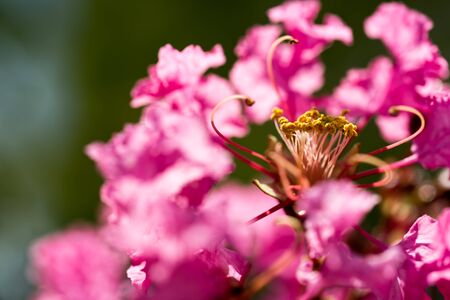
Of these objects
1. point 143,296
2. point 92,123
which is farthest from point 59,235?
point 92,123

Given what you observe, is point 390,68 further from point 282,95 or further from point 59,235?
point 59,235

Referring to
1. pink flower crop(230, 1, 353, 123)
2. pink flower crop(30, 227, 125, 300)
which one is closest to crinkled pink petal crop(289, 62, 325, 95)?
pink flower crop(230, 1, 353, 123)

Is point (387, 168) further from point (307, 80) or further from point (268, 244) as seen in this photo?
point (268, 244)

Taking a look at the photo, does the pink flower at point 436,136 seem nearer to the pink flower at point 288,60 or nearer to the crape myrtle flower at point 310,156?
the crape myrtle flower at point 310,156

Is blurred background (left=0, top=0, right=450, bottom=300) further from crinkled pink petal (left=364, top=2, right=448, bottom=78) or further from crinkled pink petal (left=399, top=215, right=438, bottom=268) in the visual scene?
crinkled pink petal (left=399, top=215, right=438, bottom=268)

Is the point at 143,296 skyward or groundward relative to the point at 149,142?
groundward

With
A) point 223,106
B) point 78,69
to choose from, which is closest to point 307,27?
point 223,106

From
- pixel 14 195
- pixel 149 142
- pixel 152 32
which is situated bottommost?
pixel 149 142
